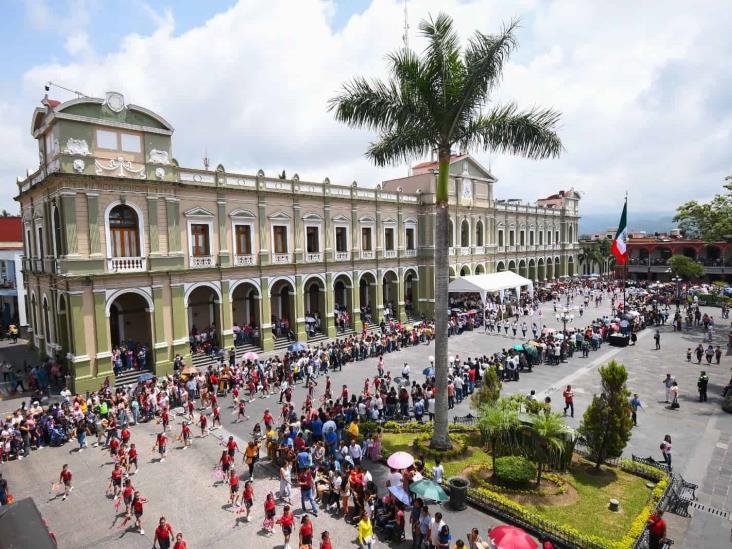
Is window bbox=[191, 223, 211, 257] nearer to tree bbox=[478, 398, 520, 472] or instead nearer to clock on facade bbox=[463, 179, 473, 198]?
tree bbox=[478, 398, 520, 472]

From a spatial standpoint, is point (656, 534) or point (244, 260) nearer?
point (656, 534)

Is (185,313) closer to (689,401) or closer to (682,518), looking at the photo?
(682,518)

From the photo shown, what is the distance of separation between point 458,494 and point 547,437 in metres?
2.84

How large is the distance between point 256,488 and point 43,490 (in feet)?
19.9

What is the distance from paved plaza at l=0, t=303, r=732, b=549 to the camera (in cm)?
1050

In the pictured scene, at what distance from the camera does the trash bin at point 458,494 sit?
1133 centimetres

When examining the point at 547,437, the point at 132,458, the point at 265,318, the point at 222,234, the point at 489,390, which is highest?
the point at 222,234

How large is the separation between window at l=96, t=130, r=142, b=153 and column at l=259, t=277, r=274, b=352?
9.78 m

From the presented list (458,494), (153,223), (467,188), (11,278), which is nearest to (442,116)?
(458,494)

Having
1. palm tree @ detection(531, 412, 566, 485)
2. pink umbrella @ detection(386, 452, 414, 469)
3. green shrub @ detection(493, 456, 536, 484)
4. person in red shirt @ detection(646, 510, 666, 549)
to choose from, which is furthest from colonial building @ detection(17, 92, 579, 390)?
person in red shirt @ detection(646, 510, 666, 549)

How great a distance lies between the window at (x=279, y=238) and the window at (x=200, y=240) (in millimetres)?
4248

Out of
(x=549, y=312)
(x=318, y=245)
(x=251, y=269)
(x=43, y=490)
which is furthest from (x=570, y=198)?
(x=43, y=490)

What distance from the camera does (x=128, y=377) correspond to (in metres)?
21.9

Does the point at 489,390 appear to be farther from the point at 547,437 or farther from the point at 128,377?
the point at 128,377
